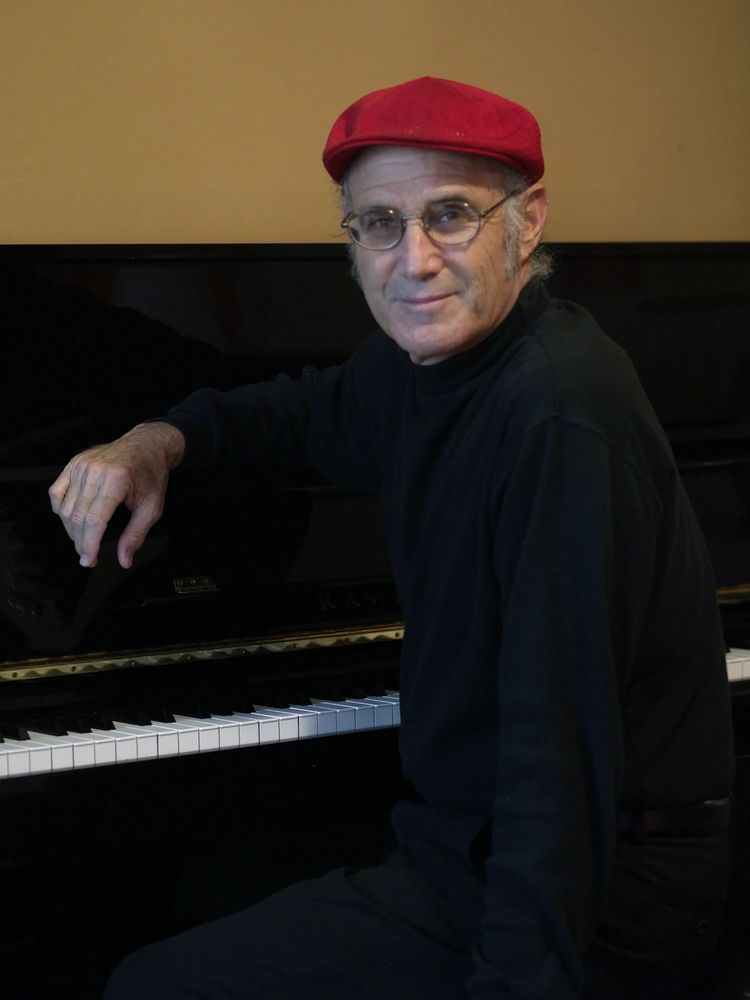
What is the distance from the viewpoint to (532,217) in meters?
1.51

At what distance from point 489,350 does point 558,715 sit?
459 millimetres

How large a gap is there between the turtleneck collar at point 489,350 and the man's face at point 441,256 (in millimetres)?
11

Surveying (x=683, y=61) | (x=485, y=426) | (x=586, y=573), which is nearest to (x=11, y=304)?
(x=485, y=426)

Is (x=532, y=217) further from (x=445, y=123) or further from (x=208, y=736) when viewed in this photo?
(x=208, y=736)

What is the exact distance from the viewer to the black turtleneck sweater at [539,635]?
1213mm

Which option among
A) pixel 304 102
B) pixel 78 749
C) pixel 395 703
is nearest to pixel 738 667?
pixel 395 703

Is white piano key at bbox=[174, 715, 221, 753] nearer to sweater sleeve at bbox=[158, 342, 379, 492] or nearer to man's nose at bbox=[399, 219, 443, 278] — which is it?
sweater sleeve at bbox=[158, 342, 379, 492]

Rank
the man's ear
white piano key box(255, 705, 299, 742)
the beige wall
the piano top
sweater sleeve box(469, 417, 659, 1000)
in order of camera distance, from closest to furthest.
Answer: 1. sweater sleeve box(469, 417, 659, 1000)
2. the man's ear
3. white piano key box(255, 705, 299, 742)
4. the piano top
5. the beige wall

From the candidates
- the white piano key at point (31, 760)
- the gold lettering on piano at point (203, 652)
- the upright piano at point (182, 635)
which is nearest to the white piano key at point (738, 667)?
the upright piano at point (182, 635)

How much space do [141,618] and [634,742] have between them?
929mm

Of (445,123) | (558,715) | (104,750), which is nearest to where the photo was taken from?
(558,715)

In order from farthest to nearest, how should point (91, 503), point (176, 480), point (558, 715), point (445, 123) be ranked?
point (176, 480)
point (91, 503)
point (445, 123)
point (558, 715)

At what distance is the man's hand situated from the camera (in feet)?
5.38

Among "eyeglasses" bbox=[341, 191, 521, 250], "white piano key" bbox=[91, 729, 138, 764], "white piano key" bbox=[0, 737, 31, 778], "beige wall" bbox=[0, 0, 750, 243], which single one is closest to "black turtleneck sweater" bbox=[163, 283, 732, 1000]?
"eyeglasses" bbox=[341, 191, 521, 250]
